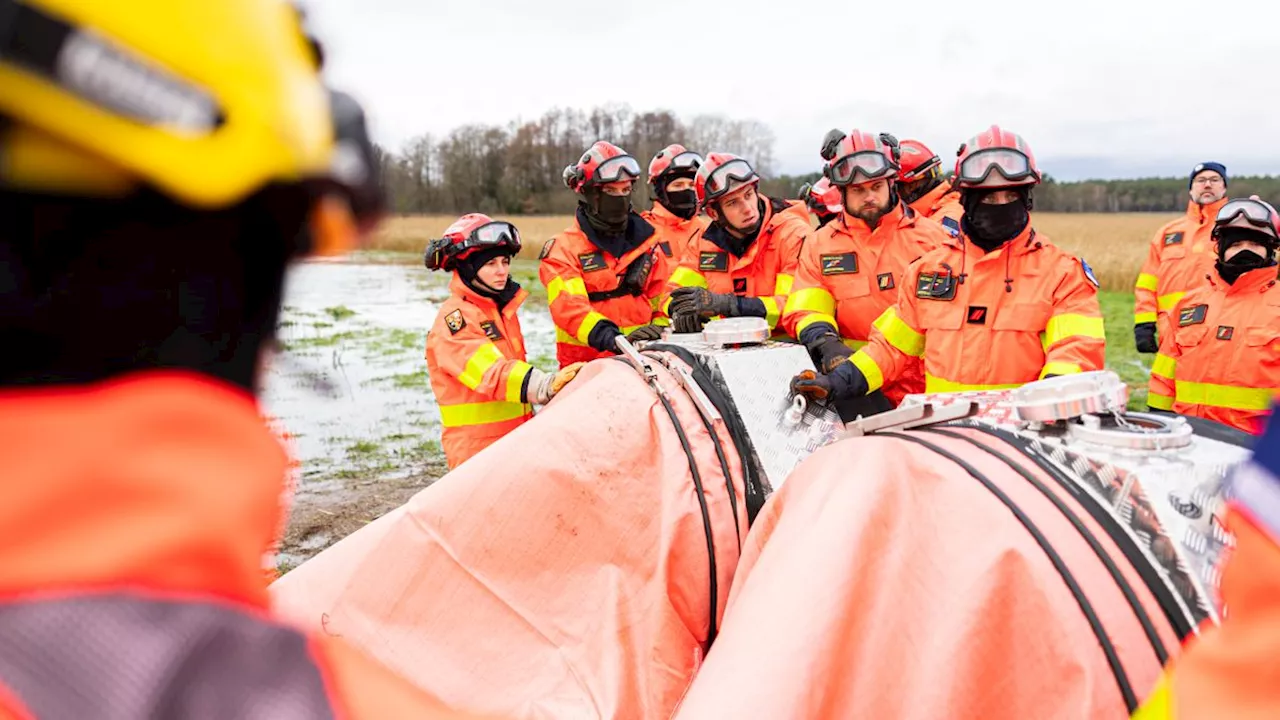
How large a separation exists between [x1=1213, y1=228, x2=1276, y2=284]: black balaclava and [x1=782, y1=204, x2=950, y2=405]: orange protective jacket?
77.8 inches

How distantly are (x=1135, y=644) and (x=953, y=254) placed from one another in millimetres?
2416

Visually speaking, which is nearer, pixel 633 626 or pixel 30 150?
pixel 30 150

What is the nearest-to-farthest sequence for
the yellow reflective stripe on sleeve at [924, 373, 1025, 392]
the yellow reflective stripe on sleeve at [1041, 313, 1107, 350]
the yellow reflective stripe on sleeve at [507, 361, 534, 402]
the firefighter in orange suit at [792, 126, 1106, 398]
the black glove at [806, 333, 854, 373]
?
the yellow reflective stripe on sleeve at [1041, 313, 1107, 350] < the firefighter in orange suit at [792, 126, 1106, 398] < the yellow reflective stripe on sleeve at [924, 373, 1025, 392] < the black glove at [806, 333, 854, 373] < the yellow reflective stripe on sleeve at [507, 361, 534, 402]

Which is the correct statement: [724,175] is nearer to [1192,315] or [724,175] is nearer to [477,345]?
[477,345]

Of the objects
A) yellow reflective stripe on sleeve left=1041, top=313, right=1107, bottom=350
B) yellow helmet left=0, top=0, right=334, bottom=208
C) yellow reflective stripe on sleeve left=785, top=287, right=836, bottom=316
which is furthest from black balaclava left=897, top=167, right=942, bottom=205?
yellow helmet left=0, top=0, right=334, bottom=208

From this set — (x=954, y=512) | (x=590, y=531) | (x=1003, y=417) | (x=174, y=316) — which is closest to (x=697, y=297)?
(x=590, y=531)

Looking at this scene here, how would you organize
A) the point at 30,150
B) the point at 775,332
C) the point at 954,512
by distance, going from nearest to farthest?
1. the point at 30,150
2. the point at 954,512
3. the point at 775,332

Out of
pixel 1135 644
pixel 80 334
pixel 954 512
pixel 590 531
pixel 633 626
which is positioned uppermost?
pixel 80 334

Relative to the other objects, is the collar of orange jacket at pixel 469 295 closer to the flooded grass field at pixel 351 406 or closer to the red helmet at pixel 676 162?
the flooded grass field at pixel 351 406

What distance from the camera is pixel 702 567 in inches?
98.8

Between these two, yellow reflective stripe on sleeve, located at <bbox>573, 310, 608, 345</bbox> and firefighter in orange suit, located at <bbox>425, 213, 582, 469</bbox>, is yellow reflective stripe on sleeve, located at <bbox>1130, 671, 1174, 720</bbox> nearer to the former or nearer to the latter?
firefighter in orange suit, located at <bbox>425, 213, 582, 469</bbox>

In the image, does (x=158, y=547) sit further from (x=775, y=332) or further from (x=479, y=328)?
(x=775, y=332)

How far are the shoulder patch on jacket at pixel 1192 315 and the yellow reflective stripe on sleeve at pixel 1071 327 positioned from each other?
242 cm

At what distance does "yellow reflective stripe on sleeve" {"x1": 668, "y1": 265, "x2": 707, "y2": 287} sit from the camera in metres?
5.22
